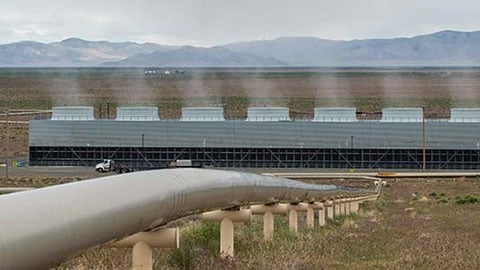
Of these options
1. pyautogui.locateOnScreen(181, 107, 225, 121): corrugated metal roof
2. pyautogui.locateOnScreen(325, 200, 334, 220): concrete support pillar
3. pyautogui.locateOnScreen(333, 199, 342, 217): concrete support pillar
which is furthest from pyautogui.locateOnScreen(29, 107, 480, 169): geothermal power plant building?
pyautogui.locateOnScreen(325, 200, 334, 220): concrete support pillar

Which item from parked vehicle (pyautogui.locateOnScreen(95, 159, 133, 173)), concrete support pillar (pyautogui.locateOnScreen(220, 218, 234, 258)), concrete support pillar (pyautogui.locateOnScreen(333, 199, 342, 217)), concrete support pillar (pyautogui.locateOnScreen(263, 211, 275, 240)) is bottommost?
parked vehicle (pyautogui.locateOnScreen(95, 159, 133, 173))

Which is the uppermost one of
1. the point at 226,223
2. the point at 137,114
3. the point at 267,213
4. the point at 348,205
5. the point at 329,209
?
the point at 137,114

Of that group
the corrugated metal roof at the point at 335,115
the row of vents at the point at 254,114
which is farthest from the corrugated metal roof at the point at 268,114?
the corrugated metal roof at the point at 335,115

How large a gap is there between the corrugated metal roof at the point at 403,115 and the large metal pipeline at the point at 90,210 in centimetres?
7459

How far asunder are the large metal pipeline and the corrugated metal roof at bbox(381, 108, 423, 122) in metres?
74.6

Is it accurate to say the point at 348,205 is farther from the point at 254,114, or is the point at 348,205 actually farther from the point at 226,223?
the point at 254,114

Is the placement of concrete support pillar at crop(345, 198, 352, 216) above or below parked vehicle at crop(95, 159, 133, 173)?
above

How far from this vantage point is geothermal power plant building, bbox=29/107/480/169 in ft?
251

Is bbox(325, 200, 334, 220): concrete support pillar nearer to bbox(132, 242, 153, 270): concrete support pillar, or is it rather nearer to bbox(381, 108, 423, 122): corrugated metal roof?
bbox(132, 242, 153, 270): concrete support pillar

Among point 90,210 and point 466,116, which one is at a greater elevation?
point 466,116

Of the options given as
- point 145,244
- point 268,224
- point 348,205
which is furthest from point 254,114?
point 145,244

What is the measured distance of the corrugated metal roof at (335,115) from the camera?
265ft

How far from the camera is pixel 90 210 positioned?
12.0 ft

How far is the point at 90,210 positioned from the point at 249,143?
73.6 meters
